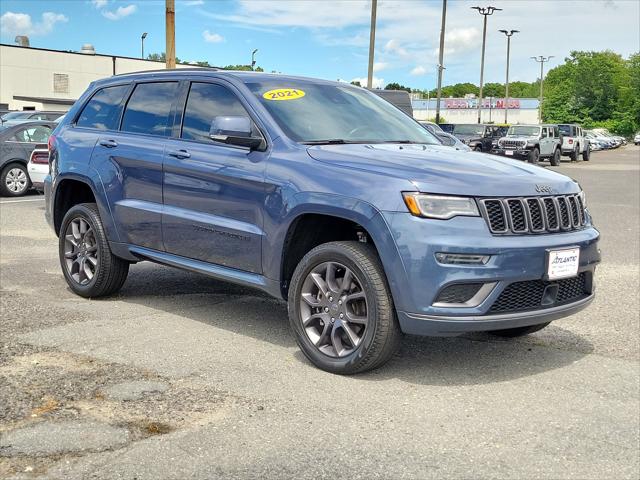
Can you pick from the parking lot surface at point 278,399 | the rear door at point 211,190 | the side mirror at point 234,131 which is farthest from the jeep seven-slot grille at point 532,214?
the side mirror at point 234,131

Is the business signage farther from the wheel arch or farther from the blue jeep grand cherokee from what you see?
the wheel arch

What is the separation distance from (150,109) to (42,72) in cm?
5321

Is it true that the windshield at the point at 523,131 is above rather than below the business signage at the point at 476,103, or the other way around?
below

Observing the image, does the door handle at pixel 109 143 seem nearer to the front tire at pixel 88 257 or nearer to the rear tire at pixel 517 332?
the front tire at pixel 88 257

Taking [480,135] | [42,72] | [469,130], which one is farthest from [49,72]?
[480,135]

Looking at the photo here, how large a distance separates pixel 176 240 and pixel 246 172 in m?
0.92

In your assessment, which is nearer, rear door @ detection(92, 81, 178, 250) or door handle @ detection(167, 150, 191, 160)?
door handle @ detection(167, 150, 191, 160)

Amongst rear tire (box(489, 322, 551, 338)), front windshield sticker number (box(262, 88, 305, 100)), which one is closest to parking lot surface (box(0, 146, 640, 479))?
rear tire (box(489, 322, 551, 338))

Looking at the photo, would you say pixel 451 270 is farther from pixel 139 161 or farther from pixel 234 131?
pixel 139 161

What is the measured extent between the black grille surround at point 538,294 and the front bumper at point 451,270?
0.15 ft

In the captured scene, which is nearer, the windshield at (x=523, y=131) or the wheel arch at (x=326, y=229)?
the wheel arch at (x=326, y=229)

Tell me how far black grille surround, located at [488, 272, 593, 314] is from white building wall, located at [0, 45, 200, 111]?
1903 inches

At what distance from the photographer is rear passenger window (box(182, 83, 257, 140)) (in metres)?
5.65

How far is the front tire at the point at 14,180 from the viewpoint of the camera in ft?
51.9
